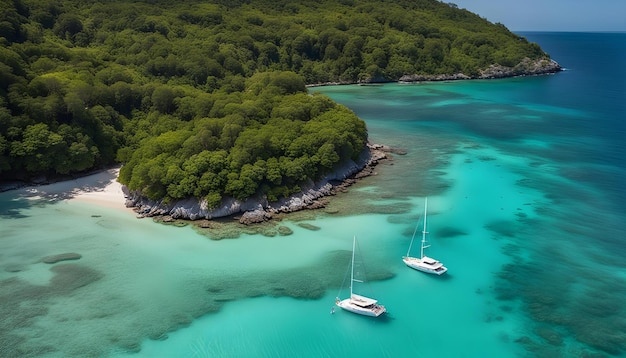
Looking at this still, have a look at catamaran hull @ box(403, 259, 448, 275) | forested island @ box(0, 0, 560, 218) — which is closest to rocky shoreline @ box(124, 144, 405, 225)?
forested island @ box(0, 0, 560, 218)

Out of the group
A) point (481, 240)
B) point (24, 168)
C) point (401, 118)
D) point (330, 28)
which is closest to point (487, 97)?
point (401, 118)

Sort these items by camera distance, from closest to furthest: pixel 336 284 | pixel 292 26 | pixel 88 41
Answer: pixel 336 284 < pixel 88 41 < pixel 292 26

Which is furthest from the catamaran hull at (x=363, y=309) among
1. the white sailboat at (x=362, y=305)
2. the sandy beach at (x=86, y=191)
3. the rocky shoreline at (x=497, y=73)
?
the rocky shoreline at (x=497, y=73)

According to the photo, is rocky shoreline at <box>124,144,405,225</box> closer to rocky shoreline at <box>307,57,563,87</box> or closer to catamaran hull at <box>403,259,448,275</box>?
catamaran hull at <box>403,259,448,275</box>

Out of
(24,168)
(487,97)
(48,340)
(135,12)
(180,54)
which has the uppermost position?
(135,12)

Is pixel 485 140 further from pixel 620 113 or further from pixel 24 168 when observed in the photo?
pixel 24 168

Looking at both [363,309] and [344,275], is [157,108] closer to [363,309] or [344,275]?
[344,275]
